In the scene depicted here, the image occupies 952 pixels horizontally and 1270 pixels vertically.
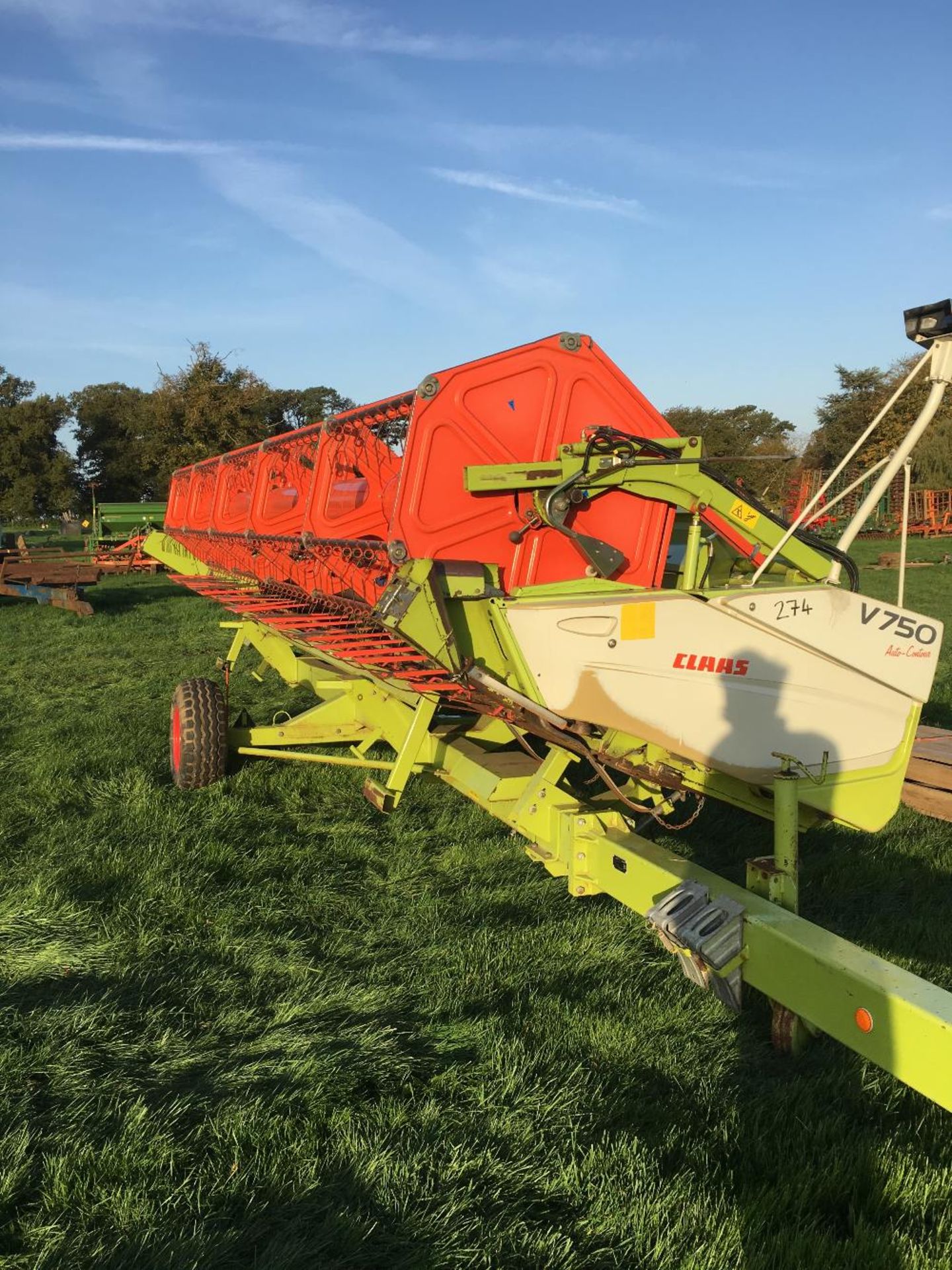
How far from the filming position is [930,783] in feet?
17.9

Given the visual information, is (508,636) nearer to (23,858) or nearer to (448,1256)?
(448,1256)

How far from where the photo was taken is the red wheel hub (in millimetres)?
6090

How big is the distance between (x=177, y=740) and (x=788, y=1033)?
14.1ft

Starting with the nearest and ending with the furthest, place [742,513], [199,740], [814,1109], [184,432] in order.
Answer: [814,1109]
[742,513]
[199,740]
[184,432]

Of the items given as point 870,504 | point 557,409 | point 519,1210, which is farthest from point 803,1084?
point 557,409

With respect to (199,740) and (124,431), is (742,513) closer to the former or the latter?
(199,740)

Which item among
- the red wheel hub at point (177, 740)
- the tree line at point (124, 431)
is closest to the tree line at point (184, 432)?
the tree line at point (124, 431)

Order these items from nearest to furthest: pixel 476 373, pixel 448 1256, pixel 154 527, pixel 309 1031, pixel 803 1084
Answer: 1. pixel 448 1256
2. pixel 803 1084
3. pixel 309 1031
4. pixel 476 373
5. pixel 154 527

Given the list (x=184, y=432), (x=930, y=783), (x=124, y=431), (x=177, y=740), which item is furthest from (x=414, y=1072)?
(x=124, y=431)

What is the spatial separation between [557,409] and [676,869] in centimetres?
240

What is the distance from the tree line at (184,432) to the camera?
3130 centimetres

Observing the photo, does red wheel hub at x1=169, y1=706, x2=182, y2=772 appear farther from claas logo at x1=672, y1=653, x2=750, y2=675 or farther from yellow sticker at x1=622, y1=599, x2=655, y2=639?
claas logo at x1=672, y1=653, x2=750, y2=675

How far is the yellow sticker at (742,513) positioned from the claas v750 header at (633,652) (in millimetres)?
11

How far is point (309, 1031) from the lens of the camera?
130 inches
